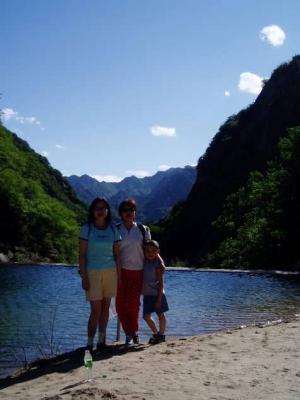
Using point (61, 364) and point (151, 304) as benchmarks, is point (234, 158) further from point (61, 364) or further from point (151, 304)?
point (61, 364)

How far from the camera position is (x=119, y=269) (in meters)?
9.03

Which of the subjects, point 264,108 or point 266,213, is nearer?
point 266,213

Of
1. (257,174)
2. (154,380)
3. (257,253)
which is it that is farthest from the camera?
(257,174)

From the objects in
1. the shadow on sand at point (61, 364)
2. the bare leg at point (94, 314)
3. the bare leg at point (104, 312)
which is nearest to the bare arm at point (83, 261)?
the bare leg at point (94, 314)

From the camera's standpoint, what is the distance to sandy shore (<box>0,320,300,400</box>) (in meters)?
6.28

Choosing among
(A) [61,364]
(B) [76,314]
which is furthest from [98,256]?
(B) [76,314]

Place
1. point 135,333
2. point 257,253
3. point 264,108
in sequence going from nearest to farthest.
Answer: point 135,333 < point 257,253 < point 264,108

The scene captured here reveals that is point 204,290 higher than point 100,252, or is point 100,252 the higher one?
point 100,252

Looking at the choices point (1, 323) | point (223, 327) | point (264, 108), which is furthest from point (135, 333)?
point (264, 108)

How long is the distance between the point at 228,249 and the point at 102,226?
5722 cm

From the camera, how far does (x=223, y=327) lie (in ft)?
50.2

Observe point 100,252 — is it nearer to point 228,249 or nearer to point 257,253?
point 257,253

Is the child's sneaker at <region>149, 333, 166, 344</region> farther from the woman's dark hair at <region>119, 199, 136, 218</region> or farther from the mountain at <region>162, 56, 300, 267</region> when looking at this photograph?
the mountain at <region>162, 56, 300, 267</region>

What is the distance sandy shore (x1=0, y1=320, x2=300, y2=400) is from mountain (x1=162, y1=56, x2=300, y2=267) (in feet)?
249
